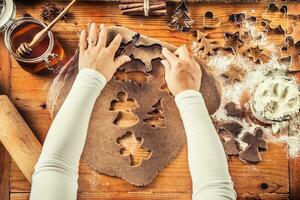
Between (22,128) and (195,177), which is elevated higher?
(22,128)

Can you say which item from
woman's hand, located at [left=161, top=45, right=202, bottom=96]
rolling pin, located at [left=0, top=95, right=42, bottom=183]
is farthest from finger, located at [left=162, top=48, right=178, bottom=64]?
rolling pin, located at [left=0, top=95, right=42, bottom=183]

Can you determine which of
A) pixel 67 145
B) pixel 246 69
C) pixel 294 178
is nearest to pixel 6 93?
pixel 67 145

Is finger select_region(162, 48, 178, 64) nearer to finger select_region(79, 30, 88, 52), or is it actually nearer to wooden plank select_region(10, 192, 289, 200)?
finger select_region(79, 30, 88, 52)

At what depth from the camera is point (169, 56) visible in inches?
46.8

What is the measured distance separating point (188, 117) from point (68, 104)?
272 mm

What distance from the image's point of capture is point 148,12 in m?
1.19

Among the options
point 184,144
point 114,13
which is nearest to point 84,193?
point 184,144

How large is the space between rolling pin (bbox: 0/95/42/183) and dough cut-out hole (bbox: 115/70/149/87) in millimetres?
249

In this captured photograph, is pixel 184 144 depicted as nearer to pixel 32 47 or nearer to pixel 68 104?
pixel 68 104

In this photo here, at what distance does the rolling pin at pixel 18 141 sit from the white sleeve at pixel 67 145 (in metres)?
0.07

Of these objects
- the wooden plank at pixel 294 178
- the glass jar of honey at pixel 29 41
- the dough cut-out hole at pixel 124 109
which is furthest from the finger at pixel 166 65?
the wooden plank at pixel 294 178

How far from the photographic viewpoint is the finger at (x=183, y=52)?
1185 mm

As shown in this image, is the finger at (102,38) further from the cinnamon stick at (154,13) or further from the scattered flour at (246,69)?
the scattered flour at (246,69)

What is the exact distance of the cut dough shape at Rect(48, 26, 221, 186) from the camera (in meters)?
1.17
